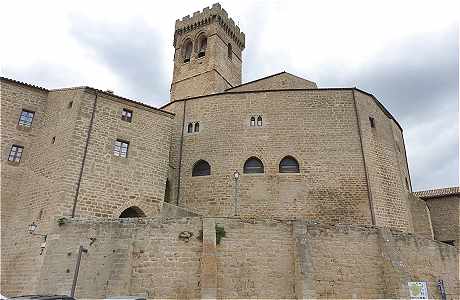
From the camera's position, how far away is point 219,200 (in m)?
19.5

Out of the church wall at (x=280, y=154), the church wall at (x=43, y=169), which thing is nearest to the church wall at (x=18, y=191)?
the church wall at (x=43, y=169)

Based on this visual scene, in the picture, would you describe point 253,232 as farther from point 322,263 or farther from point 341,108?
point 341,108

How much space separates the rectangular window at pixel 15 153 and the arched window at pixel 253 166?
11272mm

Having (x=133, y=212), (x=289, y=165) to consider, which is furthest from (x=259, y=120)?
(x=133, y=212)

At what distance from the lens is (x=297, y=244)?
13250 mm

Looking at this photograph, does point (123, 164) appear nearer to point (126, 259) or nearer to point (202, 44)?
point (126, 259)

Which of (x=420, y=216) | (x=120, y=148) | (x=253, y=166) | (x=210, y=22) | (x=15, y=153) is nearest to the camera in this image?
(x=15, y=153)

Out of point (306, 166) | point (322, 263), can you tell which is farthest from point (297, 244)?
point (306, 166)

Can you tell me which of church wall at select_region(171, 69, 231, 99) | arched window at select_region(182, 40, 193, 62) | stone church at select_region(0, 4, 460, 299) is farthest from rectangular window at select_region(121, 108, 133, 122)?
arched window at select_region(182, 40, 193, 62)

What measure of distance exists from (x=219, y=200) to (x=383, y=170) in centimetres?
930

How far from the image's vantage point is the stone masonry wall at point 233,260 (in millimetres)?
12688

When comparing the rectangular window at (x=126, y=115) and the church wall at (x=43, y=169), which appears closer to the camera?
the church wall at (x=43, y=169)

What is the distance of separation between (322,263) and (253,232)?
9.36 ft

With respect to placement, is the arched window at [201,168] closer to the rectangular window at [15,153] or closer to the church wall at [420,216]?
the rectangular window at [15,153]
